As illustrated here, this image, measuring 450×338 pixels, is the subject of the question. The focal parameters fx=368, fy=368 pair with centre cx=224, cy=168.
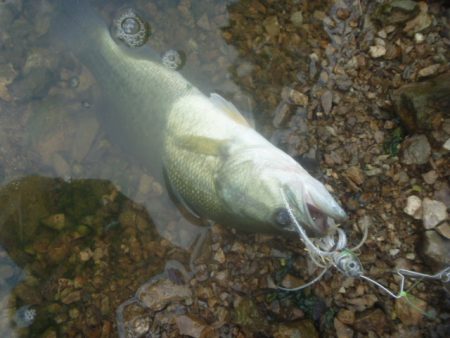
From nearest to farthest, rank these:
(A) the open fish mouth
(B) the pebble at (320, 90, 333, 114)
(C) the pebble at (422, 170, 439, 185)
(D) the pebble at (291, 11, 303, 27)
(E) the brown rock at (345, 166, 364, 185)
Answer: (A) the open fish mouth → (C) the pebble at (422, 170, 439, 185) → (E) the brown rock at (345, 166, 364, 185) → (B) the pebble at (320, 90, 333, 114) → (D) the pebble at (291, 11, 303, 27)

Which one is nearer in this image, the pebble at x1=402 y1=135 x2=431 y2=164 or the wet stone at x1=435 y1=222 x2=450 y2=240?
the wet stone at x1=435 y1=222 x2=450 y2=240

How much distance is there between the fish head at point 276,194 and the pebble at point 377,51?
1.40 m

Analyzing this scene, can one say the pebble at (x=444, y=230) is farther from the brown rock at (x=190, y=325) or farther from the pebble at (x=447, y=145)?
the brown rock at (x=190, y=325)

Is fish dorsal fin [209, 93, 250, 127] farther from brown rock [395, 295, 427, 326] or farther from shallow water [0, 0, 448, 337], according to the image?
brown rock [395, 295, 427, 326]

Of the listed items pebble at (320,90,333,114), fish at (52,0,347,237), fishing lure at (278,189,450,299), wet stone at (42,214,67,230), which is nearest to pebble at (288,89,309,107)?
pebble at (320,90,333,114)

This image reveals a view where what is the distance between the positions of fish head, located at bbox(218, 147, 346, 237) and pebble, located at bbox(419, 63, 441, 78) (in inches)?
58.2

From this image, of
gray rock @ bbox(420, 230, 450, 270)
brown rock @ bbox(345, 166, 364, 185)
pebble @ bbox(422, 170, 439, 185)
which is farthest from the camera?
brown rock @ bbox(345, 166, 364, 185)

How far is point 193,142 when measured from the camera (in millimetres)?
3057

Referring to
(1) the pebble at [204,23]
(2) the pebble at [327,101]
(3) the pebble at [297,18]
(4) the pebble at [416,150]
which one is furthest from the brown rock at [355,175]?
(1) the pebble at [204,23]

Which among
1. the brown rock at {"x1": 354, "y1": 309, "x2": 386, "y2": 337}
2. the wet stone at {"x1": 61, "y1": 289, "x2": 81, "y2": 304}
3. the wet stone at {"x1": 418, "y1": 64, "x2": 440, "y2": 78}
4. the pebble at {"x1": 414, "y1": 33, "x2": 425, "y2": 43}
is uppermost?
the pebble at {"x1": 414, "y1": 33, "x2": 425, "y2": 43}

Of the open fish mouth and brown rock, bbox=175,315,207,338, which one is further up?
the open fish mouth

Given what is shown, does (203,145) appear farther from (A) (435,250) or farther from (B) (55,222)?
(A) (435,250)

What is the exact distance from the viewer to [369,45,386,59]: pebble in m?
3.23

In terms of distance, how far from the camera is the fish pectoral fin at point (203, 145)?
2896 mm
